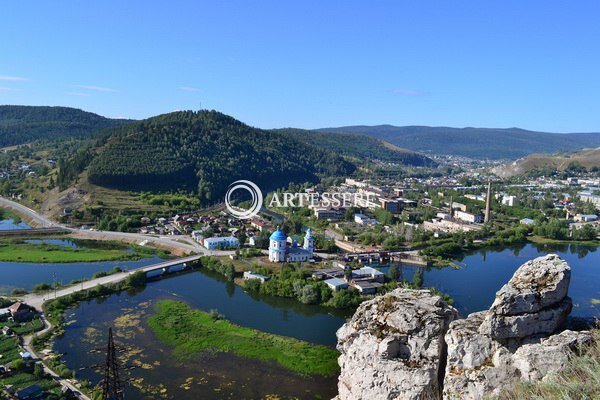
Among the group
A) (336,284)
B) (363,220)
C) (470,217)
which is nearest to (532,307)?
(336,284)

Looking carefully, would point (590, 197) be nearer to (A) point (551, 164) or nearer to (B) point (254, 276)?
(A) point (551, 164)

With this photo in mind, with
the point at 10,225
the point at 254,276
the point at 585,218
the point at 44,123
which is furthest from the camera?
the point at 44,123

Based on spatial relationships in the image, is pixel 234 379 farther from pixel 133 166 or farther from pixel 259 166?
pixel 259 166

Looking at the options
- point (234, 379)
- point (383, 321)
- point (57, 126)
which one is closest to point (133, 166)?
point (234, 379)

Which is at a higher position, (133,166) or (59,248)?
(133,166)

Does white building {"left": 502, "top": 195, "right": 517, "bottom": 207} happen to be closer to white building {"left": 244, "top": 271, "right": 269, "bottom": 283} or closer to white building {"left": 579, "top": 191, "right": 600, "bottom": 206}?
white building {"left": 579, "top": 191, "right": 600, "bottom": 206}

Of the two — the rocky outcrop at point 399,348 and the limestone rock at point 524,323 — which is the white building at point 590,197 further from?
the rocky outcrop at point 399,348

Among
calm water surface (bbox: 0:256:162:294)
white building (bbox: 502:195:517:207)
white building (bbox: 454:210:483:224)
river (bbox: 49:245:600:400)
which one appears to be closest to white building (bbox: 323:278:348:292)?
river (bbox: 49:245:600:400)
